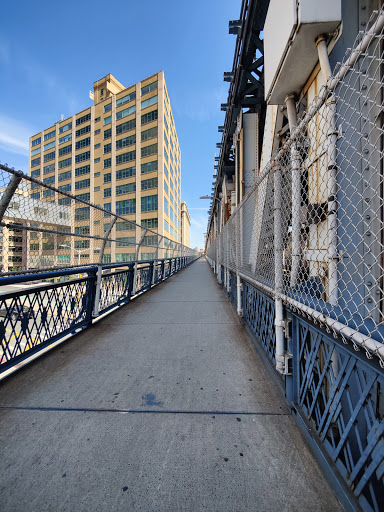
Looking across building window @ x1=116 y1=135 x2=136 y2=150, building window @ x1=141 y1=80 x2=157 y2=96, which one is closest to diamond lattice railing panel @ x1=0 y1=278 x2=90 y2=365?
building window @ x1=116 y1=135 x2=136 y2=150

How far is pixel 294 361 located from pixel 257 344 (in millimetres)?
1117


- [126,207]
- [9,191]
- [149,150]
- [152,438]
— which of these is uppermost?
[149,150]

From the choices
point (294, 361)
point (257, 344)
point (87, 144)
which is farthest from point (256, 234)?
point (87, 144)

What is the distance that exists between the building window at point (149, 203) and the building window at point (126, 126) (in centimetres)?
1240

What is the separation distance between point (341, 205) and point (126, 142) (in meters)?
41.0

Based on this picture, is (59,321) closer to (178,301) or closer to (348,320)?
(178,301)

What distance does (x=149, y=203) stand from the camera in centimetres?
3384

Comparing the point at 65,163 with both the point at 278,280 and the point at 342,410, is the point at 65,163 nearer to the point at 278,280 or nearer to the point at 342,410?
the point at 278,280

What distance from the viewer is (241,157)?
619cm

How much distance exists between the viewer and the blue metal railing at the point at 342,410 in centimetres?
104

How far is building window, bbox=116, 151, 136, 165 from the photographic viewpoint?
35.8m

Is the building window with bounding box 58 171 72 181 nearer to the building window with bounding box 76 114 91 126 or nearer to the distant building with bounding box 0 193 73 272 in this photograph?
the building window with bounding box 76 114 91 126

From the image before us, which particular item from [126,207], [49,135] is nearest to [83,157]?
[49,135]

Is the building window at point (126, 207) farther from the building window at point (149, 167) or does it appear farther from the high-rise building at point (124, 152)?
the building window at point (149, 167)
